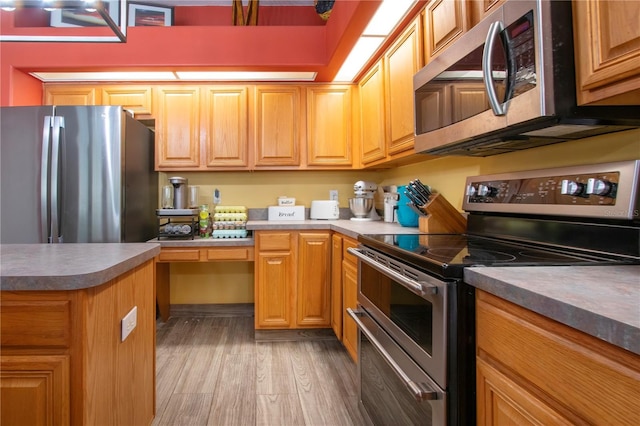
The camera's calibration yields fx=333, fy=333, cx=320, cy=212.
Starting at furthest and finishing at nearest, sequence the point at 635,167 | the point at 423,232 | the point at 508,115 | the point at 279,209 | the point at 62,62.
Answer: the point at 279,209 → the point at 62,62 → the point at 423,232 → the point at 508,115 → the point at 635,167

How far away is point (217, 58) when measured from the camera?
2596 millimetres

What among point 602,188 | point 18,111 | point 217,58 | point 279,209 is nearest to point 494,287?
point 602,188

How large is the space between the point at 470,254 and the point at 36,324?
1.22m

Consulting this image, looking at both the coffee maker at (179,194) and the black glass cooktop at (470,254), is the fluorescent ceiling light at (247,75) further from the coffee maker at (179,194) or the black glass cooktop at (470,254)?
the black glass cooktop at (470,254)

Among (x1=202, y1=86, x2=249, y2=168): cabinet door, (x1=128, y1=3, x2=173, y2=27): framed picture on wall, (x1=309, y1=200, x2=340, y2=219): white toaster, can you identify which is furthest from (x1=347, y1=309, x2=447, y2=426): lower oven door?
(x1=128, y1=3, x2=173, y2=27): framed picture on wall

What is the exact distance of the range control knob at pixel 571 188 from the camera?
1.04 meters

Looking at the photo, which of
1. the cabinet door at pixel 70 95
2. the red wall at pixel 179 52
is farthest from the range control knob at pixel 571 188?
the cabinet door at pixel 70 95

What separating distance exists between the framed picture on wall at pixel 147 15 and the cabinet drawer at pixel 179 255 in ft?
6.79

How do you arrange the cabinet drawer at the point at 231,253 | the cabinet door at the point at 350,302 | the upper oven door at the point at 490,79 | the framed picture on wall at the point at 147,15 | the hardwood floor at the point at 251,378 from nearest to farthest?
the upper oven door at the point at 490,79 < the hardwood floor at the point at 251,378 < the cabinet door at the point at 350,302 < the cabinet drawer at the point at 231,253 < the framed picture on wall at the point at 147,15

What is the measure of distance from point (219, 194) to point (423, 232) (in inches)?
81.7

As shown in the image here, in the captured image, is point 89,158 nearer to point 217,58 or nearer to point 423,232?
point 217,58

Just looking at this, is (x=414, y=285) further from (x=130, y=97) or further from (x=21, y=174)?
(x=130, y=97)

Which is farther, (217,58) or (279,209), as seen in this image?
(279,209)

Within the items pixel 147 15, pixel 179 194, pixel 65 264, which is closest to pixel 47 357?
pixel 65 264
